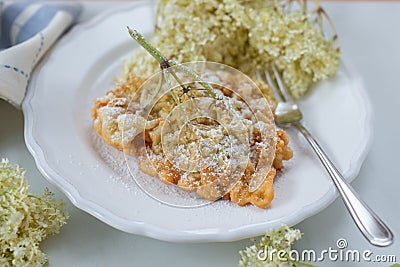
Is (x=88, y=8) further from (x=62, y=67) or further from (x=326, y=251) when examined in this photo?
(x=326, y=251)

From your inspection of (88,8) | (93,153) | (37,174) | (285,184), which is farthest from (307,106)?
(88,8)

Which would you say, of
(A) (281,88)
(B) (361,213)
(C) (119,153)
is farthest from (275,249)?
(A) (281,88)

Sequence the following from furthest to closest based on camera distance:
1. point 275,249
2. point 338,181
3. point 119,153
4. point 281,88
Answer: point 281,88
point 119,153
point 338,181
point 275,249

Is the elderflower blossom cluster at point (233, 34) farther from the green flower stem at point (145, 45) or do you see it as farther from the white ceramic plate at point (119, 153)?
the green flower stem at point (145, 45)

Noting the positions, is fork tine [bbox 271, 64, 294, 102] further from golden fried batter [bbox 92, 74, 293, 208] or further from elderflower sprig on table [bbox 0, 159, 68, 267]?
elderflower sprig on table [bbox 0, 159, 68, 267]

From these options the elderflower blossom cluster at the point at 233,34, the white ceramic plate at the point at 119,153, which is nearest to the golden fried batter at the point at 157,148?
the white ceramic plate at the point at 119,153

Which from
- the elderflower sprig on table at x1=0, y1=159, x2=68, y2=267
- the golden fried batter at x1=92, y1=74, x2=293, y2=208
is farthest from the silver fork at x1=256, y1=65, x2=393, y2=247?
the elderflower sprig on table at x1=0, y1=159, x2=68, y2=267

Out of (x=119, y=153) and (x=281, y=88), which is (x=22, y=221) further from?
(x=281, y=88)
